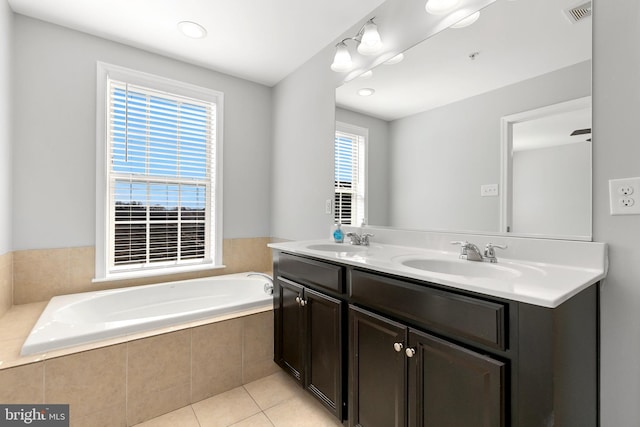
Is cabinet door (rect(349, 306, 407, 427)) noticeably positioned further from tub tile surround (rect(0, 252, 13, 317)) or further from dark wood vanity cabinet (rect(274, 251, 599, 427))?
tub tile surround (rect(0, 252, 13, 317))

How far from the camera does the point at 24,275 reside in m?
2.05

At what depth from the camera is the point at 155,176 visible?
255 centimetres

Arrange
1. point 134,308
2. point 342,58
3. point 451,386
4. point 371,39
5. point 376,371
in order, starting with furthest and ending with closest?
point 134,308 → point 342,58 → point 371,39 → point 376,371 → point 451,386

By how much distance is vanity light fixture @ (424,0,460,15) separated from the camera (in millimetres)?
1498

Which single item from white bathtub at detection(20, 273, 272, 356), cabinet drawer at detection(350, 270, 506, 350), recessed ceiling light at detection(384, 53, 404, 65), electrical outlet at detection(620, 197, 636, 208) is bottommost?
white bathtub at detection(20, 273, 272, 356)

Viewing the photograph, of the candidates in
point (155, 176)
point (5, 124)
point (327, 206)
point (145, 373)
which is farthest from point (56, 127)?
point (327, 206)

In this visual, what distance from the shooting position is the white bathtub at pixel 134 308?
1520 mm

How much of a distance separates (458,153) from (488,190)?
0.88 ft

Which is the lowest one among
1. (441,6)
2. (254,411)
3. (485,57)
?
(254,411)

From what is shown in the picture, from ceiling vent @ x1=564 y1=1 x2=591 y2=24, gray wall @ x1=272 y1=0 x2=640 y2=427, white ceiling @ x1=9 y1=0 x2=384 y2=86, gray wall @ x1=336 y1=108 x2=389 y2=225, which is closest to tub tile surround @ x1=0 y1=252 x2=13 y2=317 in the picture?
white ceiling @ x1=9 y1=0 x2=384 y2=86

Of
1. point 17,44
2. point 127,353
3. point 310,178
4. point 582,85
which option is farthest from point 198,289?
point 582,85

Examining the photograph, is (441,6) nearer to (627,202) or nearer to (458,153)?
(458,153)

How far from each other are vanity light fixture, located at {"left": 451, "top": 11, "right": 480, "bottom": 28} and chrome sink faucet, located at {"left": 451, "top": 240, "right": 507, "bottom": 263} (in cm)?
112

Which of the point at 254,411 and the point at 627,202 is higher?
the point at 627,202
